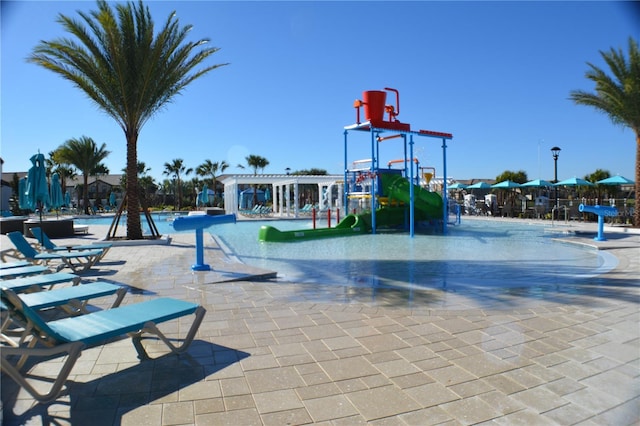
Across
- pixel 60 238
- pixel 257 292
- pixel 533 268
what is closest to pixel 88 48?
pixel 60 238

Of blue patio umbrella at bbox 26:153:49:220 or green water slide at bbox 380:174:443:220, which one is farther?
green water slide at bbox 380:174:443:220

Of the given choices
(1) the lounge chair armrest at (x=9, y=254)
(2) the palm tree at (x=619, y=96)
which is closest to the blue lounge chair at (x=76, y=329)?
(1) the lounge chair armrest at (x=9, y=254)

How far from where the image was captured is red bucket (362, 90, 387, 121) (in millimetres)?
14305

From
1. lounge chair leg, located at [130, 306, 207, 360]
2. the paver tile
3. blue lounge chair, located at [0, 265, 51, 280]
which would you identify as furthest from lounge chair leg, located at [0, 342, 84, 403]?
blue lounge chair, located at [0, 265, 51, 280]

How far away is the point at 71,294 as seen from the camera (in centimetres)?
405

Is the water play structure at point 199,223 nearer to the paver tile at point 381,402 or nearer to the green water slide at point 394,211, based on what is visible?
the paver tile at point 381,402

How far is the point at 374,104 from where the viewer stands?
14320mm

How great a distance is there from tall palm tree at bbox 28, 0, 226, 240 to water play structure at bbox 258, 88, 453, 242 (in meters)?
5.17

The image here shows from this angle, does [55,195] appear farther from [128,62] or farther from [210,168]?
[210,168]

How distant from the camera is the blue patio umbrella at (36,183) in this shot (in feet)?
38.1

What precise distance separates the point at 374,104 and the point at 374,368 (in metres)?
12.1

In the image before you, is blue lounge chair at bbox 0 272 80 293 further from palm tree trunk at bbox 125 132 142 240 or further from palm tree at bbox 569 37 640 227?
palm tree at bbox 569 37 640 227

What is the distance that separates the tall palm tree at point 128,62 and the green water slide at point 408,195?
7.37 m

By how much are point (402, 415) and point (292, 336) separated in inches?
62.3
